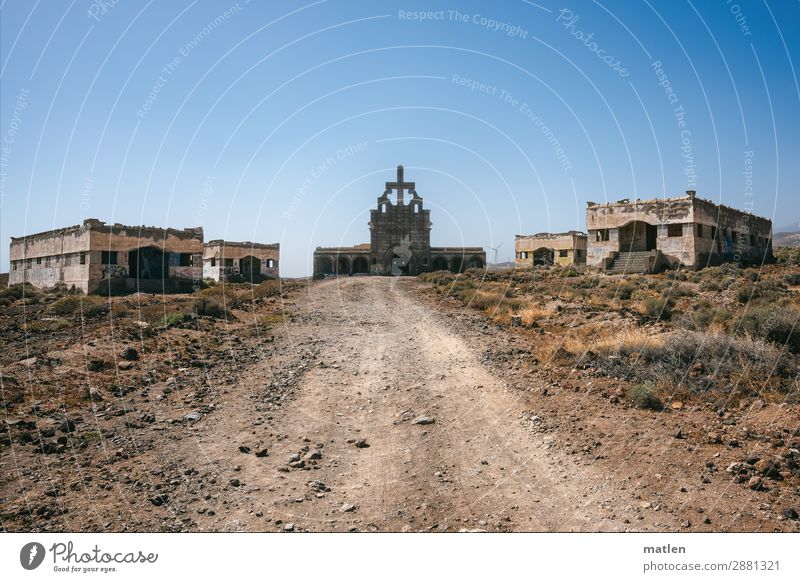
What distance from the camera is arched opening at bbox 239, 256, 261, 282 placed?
4638 centimetres

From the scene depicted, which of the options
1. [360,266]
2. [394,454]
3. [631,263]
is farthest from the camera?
[360,266]

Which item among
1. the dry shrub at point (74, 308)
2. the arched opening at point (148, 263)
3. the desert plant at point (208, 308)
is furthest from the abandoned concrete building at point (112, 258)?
the desert plant at point (208, 308)

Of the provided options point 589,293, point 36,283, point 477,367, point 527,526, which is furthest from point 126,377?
point 36,283

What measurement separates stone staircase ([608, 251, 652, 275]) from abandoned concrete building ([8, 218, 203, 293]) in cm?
2943

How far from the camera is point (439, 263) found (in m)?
57.0

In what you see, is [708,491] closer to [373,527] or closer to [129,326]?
[373,527]

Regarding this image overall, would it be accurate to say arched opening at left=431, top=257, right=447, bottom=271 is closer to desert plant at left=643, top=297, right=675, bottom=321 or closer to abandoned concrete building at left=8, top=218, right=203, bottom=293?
abandoned concrete building at left=8, top=218, right=203, bottom=293

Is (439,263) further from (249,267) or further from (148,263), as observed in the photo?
(148,263)

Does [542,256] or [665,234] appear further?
[542,256]

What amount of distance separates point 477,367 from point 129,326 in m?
10.7

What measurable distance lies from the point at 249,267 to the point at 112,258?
17450 millimetres

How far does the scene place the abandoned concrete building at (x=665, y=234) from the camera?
31.0 meters

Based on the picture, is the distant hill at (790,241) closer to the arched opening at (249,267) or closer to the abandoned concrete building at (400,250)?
the abandoned concrete building at (400,250)

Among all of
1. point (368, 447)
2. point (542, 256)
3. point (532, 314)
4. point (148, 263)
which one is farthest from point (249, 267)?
point (368, 447)
